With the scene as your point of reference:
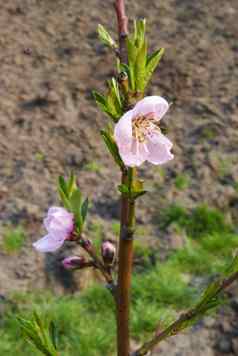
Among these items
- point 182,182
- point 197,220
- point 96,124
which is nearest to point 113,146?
point 197,220

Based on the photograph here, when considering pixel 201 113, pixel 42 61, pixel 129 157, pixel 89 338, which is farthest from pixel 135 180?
pixel 42 61

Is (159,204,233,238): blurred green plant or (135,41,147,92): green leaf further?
(159,204,233,238): blurred green plant

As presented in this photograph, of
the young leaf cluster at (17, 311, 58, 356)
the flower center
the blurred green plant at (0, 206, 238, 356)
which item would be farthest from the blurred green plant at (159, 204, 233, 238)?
the flower center

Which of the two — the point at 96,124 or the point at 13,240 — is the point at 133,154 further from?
the point at 96,124

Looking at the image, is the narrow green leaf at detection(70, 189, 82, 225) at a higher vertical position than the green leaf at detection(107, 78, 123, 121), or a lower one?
lower

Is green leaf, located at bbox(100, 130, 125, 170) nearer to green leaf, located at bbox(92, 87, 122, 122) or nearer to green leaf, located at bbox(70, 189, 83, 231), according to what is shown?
green leaf, located at bbox(92, 87, 122, 122)
